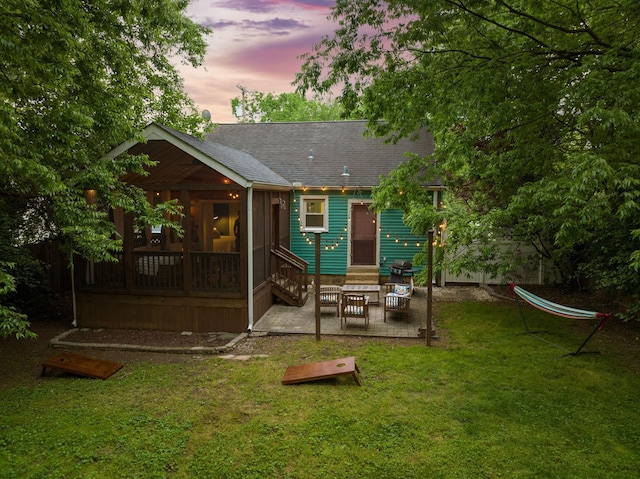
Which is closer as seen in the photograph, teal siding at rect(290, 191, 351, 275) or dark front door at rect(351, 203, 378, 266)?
teal siding at rect(290, 191, 351, 275)

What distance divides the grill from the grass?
15.4ft

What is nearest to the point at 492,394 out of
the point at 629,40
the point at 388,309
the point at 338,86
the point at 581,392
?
the point at 581,392

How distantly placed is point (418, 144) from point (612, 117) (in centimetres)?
1013

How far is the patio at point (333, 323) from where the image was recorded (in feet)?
28.2

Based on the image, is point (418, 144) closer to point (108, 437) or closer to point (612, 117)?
point (612, 117)

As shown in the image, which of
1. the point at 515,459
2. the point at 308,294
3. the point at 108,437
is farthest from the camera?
the point at 308,294

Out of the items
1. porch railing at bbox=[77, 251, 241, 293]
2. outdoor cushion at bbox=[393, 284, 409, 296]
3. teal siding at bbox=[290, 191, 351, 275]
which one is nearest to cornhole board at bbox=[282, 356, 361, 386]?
porch railing at bbox=[77, 251, 241, 293]

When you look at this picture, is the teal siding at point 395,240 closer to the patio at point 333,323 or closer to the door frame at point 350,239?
the door frame at point 350,239

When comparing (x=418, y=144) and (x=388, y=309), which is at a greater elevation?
(x=418, y=144)

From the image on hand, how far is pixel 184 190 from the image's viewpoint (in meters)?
8.37

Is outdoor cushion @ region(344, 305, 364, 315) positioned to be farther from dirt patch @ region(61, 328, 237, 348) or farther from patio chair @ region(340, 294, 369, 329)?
dirt patch @ region(61, 328, 237, 348)

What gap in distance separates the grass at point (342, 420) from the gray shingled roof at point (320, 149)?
24.2ft

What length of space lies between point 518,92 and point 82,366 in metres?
8.72

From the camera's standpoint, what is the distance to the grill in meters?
12.0
